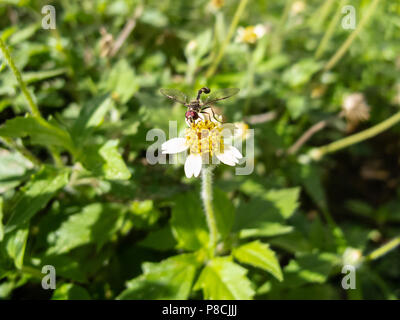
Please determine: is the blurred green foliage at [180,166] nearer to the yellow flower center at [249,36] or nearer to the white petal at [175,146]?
the yellow flower center at [249,36]

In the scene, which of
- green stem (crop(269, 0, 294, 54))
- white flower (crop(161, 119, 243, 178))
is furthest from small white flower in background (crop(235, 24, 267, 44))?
white flower (crop(161, 119, 243, 178))

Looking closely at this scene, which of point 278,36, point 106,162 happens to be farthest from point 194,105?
point 278,36

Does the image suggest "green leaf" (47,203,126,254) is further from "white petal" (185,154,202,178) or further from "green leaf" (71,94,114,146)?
"white petal" (185,154,202,178)

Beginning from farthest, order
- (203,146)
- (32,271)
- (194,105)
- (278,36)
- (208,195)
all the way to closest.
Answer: (278,36), (32,271), (208,195), (203,146), (194,105)

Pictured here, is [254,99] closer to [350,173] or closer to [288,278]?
[350,173]

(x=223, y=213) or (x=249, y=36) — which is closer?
(x=223, y=213)

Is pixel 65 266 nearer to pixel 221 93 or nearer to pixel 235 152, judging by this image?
pixel 235 152
